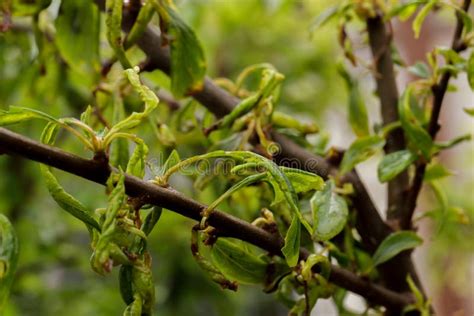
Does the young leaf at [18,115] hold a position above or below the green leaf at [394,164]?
above

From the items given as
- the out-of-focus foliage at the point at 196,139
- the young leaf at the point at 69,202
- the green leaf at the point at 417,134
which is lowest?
the out-of-focus foliage at the point at 196,139

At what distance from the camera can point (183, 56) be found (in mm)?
393

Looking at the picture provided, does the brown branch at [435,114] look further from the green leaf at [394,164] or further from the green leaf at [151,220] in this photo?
the green leaf at [151,220]

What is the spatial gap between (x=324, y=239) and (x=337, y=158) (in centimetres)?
11

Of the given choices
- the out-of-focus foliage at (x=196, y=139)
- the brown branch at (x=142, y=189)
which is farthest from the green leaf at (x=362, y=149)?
the brown branch at (x=142, y=189)

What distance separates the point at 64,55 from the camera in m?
0.45

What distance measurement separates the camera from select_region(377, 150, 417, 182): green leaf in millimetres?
373

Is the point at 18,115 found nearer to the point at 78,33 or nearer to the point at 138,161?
the point at 138,161

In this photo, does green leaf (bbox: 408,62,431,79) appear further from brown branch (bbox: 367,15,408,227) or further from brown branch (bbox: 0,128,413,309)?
brown branch (bbox: 0,128,413,309)

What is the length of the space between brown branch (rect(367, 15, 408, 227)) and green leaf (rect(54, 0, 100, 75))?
18cm

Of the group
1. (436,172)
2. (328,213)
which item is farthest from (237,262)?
(436,172)

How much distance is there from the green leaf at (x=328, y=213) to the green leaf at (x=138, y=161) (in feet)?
0.30

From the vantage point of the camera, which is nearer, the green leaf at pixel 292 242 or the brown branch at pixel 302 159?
the green leaf at pixel 292 242

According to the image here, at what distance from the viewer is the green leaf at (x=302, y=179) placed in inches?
11.1
